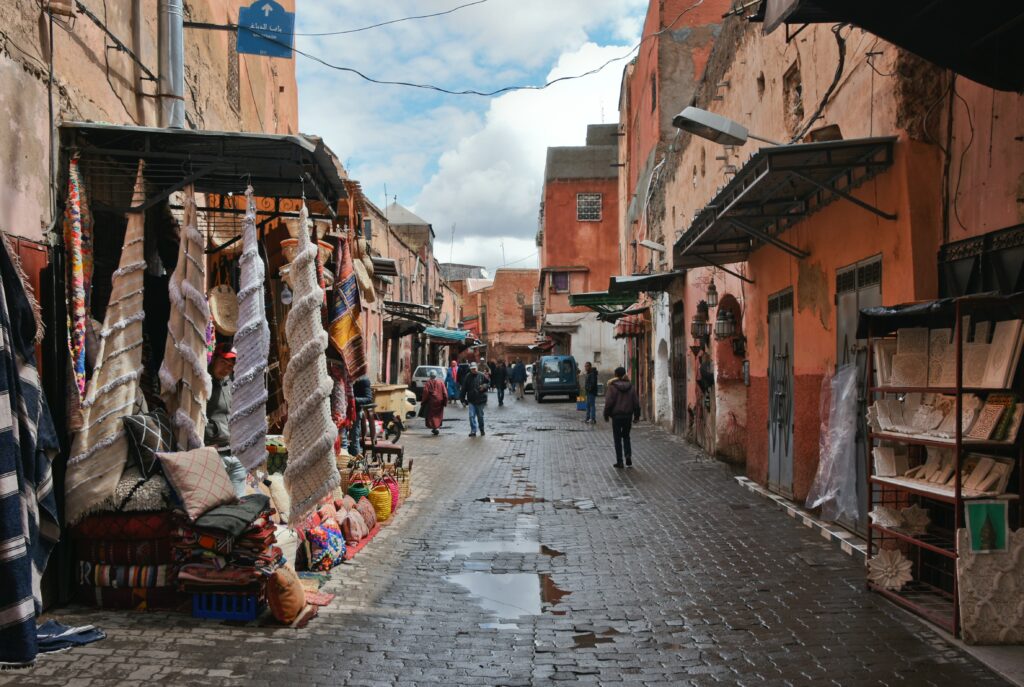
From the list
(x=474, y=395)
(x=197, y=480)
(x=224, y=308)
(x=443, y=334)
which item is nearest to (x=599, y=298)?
(x=474, y=395)

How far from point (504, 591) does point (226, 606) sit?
211 cm

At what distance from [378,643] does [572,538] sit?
11.9 feet

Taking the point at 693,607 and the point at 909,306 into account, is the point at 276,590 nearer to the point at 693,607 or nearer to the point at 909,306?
the point at 693,607

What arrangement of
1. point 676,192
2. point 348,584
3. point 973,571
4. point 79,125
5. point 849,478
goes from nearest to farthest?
1. point 973,571
2. point 79,125
3. point 348,584
4. point 849,478
5. point 676,192

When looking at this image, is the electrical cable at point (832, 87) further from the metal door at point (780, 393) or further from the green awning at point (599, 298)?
the green awning at point (599, 298)

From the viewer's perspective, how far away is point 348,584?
22.0 ft

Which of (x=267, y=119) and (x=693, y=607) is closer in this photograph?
(x=693, y=607)

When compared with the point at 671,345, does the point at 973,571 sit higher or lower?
lower

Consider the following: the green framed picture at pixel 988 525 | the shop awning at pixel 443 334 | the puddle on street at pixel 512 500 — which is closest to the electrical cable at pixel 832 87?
the green framed picture at pixel 988 525

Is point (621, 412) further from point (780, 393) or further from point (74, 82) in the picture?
point (74, 82)

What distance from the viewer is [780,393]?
1074 centimetres

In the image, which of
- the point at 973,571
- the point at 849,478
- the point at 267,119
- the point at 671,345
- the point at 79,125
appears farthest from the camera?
the point at 671,345

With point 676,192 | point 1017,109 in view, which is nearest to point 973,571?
point 1017,109

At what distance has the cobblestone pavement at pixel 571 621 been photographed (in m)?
4.71
